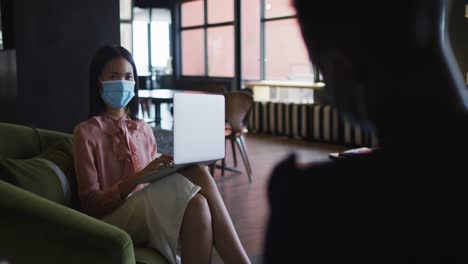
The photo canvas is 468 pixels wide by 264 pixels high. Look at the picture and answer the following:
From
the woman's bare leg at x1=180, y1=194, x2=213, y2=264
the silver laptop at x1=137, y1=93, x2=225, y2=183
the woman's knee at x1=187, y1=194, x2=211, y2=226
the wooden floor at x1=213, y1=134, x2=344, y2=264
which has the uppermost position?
the silver laptop at x1=137, y1=93, x2=225, y2=183

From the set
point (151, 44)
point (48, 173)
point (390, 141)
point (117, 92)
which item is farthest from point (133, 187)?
point (151, 44)

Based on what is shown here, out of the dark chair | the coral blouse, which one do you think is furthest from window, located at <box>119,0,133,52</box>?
the coral blouse

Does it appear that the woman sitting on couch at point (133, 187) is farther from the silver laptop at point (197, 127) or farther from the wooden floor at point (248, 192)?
the silver laptop at point (197, 127)

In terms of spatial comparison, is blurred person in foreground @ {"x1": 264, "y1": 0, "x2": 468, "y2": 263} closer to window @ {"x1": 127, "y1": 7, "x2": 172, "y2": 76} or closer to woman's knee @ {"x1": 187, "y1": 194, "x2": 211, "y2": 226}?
woman's knee @ {"x1": 187, "y1": 194, "x2": 211, "y2": 226}

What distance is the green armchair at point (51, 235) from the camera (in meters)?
1.84

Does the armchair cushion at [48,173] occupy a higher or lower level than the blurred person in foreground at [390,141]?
lower

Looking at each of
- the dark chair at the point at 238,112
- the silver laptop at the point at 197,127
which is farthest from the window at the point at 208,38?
the silver laptop at the point at 197,127

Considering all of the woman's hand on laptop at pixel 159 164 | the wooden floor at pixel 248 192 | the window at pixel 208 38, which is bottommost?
the wooden floor at pixel 248 192

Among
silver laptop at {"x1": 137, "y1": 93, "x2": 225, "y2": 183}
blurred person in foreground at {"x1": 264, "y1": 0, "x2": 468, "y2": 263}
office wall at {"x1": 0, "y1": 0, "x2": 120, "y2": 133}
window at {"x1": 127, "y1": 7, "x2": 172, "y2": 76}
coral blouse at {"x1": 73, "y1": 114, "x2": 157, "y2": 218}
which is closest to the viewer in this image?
blurred person in foreground at {"x1": 264, "y1": 0, "x2": 468, "y2": 263}

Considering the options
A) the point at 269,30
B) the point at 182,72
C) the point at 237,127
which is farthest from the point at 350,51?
the point at 182,72

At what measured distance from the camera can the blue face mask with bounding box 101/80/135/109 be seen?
253 cm

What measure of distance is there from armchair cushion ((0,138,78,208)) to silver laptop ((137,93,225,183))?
1.01 metres

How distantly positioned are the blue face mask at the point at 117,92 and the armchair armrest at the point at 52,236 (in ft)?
2.37

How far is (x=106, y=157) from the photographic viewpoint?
8.09 feet
